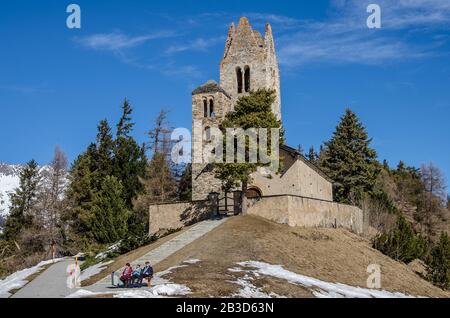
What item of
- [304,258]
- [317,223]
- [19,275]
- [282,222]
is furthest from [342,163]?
[19,275]

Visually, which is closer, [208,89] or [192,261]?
[192,261]

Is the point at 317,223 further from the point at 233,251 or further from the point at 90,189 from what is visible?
the point at 90,189

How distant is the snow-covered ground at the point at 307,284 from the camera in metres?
20.7

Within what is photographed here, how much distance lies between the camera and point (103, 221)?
37.5 meters

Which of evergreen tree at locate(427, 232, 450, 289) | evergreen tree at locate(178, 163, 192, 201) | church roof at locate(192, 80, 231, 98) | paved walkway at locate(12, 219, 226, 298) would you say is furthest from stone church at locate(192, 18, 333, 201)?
evergreen tree at locate(178, 163, 192, 201)

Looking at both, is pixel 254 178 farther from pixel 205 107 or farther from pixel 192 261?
pixel 192 261

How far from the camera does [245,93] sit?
4397cm

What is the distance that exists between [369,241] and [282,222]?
1017 cm

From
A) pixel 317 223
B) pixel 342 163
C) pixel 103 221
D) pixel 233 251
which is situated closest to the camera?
pixel 233 251

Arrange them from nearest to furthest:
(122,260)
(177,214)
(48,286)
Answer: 1. (48,286)
2. (122,260)
3. (177,214)

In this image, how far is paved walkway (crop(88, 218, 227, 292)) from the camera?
25659mm

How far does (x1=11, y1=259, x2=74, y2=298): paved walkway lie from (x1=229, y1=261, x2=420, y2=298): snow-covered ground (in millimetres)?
7398

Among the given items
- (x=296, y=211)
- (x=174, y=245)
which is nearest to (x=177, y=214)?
(x=174, y=245)

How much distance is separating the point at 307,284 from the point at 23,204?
131ft
